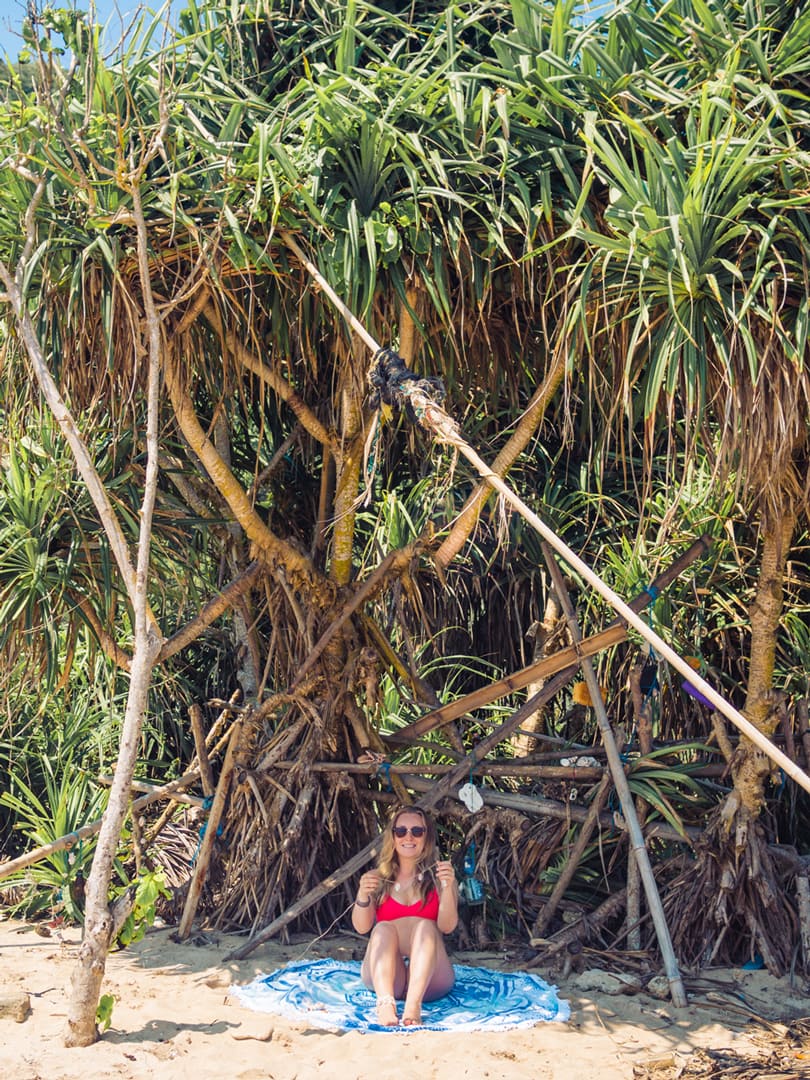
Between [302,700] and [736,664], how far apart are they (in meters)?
2.02

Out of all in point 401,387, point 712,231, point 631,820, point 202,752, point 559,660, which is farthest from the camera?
point 202,752

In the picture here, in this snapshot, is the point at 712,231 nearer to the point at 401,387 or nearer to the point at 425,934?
the point at 401,387

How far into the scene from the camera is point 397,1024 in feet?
12.2

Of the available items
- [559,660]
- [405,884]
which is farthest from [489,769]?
[405,884]

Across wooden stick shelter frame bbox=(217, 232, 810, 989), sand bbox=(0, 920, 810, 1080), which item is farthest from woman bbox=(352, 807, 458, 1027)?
wooden stick shelter frame bbox=(217, 232, 810, 989)

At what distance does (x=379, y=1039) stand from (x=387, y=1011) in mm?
137

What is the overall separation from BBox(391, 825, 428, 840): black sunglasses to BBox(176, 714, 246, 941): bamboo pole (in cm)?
94

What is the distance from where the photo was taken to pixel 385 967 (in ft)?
12.9

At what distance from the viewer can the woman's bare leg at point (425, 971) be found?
377cm

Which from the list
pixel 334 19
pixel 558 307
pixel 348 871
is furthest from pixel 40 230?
pixel 348 871

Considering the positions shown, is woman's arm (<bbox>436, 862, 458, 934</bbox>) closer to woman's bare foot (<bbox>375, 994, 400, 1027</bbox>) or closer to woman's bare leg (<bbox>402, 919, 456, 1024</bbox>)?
woman's bare leg (<bbox>402, 919, 456, 1024</bbox>)

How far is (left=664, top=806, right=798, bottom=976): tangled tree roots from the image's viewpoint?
4254mm

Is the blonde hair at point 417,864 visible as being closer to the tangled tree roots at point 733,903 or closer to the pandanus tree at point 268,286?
the pandanus tree at point 268,286

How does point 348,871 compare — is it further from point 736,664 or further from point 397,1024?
point 736,664
